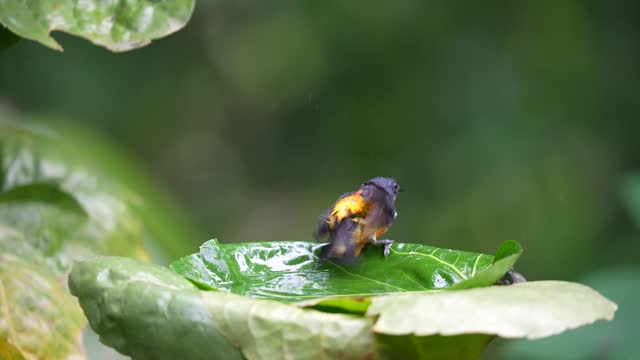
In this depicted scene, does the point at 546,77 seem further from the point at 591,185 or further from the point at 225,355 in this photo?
the point at 225,355

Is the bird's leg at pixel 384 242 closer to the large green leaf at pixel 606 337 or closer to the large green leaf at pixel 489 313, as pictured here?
the large green leaf at pixel 489 313

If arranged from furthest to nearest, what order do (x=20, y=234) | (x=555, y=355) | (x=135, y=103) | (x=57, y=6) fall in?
(x=135, y=103), (x=555, y=355), (x=20, y=234), (x=57, y=6)

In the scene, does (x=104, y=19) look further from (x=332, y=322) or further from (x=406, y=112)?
(x=406, y=112)

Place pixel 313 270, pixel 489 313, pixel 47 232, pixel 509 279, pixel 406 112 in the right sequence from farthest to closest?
pixel 406 112 < pixel 47 232 < pixel 313 270 < pixel 509 279 < pixel 489 313

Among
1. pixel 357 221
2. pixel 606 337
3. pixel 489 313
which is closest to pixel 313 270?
pixel 357 221

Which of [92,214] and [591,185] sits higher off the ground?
[591,185]

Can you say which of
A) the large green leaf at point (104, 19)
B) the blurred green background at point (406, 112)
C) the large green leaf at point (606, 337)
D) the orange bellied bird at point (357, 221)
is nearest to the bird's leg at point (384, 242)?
the orange bellied bird at point (357, 221)

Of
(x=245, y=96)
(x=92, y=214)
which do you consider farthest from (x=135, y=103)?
(x=92, y=214)
